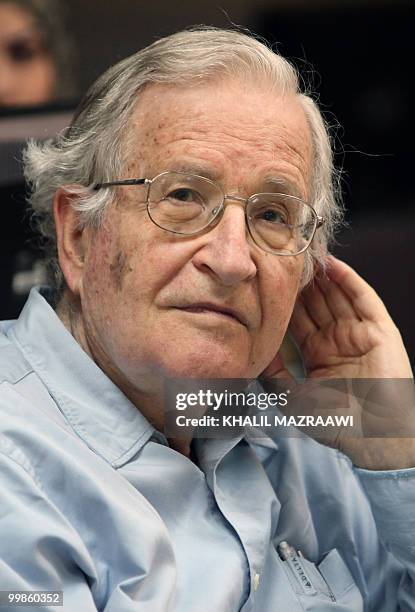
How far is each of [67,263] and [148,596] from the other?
0.75m

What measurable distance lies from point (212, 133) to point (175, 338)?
43 centimetres

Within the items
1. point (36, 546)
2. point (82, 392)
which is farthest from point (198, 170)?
point (36, 546)

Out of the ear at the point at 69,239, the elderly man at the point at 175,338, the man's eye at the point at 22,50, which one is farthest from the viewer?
the man's eye at the point at 22,50

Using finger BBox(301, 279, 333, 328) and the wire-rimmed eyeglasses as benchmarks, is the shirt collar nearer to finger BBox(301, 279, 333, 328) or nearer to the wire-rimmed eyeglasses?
the wire-rimmed eyeglasses

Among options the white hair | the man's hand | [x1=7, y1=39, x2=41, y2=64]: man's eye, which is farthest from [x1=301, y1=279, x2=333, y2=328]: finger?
[x1=7, y1=39, x2=41, y2=64]: man's eye

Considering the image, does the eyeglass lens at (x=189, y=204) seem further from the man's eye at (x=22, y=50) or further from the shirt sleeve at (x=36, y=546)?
the man's eye at (x=22, y=50)

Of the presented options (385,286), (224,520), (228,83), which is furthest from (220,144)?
(385,286)

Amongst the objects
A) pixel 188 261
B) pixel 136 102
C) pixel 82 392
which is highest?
pixel 136 102

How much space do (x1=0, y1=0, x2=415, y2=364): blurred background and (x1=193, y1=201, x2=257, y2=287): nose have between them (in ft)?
4.16

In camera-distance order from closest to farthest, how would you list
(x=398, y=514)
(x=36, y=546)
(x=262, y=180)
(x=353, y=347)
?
(x=36, y=546), (x=262, y=180), (x=398, y=514), (x=353, y=347)

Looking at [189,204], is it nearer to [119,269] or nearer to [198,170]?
[198,170]

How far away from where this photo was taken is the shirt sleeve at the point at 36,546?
1.45 m

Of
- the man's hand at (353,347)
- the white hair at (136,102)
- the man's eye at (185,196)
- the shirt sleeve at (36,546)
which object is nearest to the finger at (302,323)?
the man's hand at (353,347)

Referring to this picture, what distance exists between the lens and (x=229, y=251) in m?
1.79
